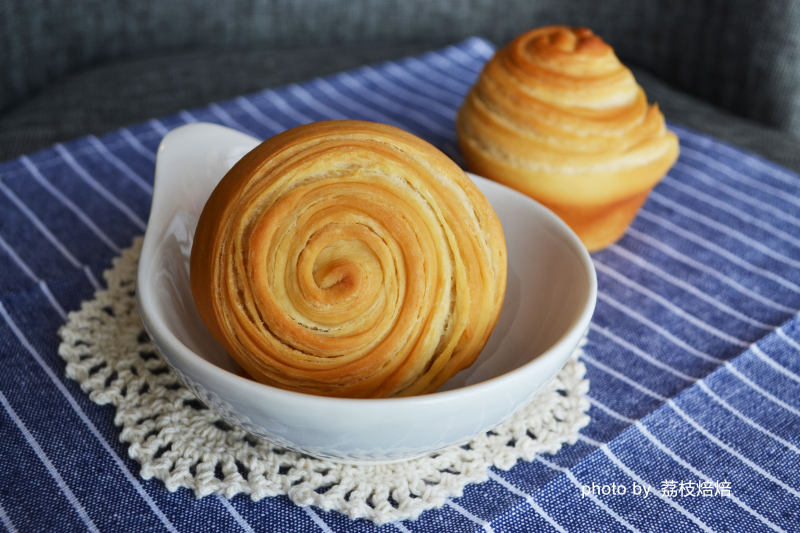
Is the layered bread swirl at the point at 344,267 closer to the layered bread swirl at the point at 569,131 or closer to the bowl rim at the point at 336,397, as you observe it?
the bowl rim at the point at 336,397

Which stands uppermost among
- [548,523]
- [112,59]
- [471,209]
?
[471,209]

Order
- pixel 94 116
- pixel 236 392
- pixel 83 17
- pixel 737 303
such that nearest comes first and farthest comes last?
pixel 236 392 < pixel 737 303 < pixel 94 116 < pixel 83 17

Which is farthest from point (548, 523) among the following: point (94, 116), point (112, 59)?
point (112, 59)

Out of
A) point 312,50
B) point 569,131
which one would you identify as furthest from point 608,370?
point 312,50

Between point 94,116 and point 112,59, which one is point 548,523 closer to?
point 94,116

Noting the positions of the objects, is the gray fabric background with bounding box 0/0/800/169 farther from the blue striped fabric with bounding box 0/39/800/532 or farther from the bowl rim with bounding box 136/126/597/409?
the bowl rim with bounding box 136/126/597/409

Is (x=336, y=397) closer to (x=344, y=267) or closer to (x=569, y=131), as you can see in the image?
(x=344, y=267)

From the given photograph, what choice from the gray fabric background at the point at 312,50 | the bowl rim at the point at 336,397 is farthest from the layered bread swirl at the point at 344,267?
the gray fabric background at the point at 312,50

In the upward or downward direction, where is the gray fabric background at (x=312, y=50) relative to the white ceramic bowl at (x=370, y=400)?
downward
